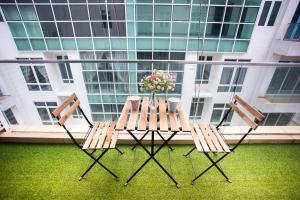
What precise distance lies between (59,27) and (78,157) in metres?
6.82

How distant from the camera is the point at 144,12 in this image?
6.29 m

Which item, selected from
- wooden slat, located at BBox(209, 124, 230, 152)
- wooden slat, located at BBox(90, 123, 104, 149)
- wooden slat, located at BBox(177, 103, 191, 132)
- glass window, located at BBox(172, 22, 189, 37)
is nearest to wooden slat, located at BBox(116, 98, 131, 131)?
wooden slat, located at BBox(90, 123, 104, 149)

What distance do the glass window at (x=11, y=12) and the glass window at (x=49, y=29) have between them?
102 cm

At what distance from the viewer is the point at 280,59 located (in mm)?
7406

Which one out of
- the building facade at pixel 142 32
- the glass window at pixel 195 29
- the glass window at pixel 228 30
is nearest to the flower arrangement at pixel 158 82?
the building facade at pixel 142 32

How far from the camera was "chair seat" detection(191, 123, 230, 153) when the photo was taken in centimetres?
152

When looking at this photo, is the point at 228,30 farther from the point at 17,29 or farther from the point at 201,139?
the point at 17,29

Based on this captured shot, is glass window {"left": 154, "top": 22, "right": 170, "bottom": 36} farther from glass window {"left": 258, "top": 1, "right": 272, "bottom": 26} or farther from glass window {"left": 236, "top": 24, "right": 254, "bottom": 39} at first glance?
glass window {"left": 258, "top": 1, "right": 272, "bottom": 26}

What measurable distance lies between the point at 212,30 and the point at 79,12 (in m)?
5.84

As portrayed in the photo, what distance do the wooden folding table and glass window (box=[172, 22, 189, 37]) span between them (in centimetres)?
595

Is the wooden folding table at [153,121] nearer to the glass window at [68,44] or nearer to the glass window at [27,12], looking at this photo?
the glass window at [68,44]

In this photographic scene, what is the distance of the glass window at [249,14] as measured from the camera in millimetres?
6289

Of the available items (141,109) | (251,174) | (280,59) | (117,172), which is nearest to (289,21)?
(280,59)

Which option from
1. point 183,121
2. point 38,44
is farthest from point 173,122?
point 38,44
